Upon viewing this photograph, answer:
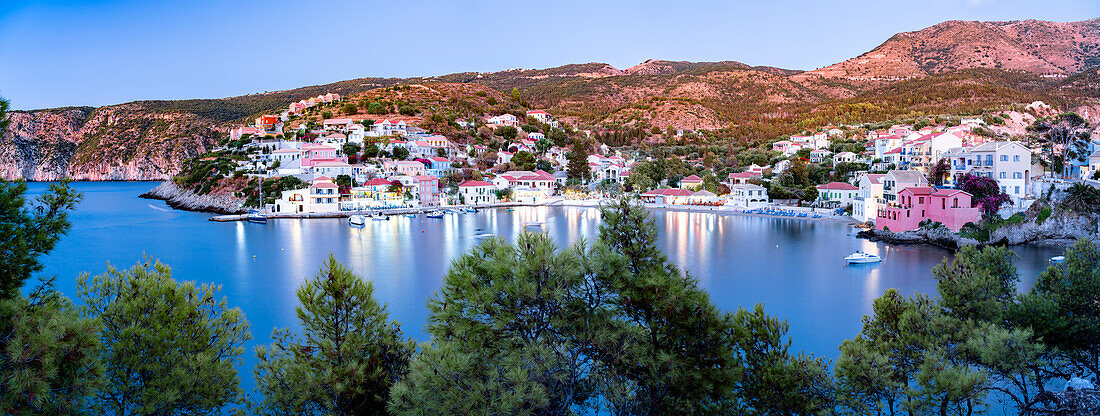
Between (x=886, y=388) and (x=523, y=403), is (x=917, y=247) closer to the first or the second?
(x=886, y=388)

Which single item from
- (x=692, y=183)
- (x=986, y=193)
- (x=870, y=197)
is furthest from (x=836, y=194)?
(x=986, y=193)

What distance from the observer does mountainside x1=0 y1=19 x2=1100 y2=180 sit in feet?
201

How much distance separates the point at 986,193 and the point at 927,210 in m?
2.11

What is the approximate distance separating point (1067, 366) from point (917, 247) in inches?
672

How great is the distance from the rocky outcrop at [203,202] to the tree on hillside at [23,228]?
116 ft

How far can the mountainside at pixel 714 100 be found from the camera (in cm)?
6119

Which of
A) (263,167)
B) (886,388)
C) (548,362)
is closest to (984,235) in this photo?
(886,388)

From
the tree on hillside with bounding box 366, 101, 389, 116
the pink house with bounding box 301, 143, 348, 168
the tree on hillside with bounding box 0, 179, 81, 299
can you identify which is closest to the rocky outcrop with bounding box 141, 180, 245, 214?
the pink house with bounding box 301, 143, 348, 168

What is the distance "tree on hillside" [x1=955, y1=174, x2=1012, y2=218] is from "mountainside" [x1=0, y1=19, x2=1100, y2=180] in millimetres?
36387

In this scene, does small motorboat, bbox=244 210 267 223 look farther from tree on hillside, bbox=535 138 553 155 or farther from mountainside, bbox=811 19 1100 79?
mountainside, bbox=811 19 1100 79

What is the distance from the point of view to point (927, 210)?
2375cm

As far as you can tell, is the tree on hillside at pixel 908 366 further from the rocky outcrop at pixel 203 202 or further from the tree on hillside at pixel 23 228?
the rocky outcrop at pixel 203 202

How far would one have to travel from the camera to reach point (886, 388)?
223 inches

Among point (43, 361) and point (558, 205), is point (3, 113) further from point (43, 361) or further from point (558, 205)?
point (558, 205)
